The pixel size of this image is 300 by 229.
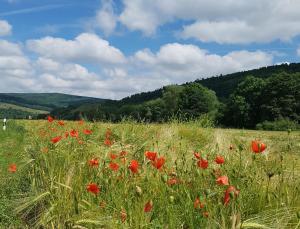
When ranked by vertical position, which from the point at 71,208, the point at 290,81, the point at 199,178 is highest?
the point at 290,81

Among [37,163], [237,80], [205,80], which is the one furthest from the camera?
[205,80]

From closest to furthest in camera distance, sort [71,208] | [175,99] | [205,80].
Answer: [71,208], [175,99], [205,80]

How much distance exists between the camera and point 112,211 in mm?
5160

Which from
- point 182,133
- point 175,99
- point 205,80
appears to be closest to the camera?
point 182,133

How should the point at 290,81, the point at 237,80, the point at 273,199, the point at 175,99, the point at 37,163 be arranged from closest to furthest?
1. the point at 273,199
2. the point at 37,163
3. the point at 290,81
4. the point at 175,99
5. the point at 237,80

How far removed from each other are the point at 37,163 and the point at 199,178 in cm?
314

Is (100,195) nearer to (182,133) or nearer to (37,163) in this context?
(37,163)

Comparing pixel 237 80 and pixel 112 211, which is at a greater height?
pixel 237 80

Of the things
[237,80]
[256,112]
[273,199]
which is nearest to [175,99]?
[256,112]

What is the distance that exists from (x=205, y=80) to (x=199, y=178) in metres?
163

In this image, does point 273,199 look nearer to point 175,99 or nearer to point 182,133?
point 182,133

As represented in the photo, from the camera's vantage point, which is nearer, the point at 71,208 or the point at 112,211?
the point at 112,211

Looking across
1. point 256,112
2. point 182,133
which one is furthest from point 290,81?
point 182,133

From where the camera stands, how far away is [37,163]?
757cm
